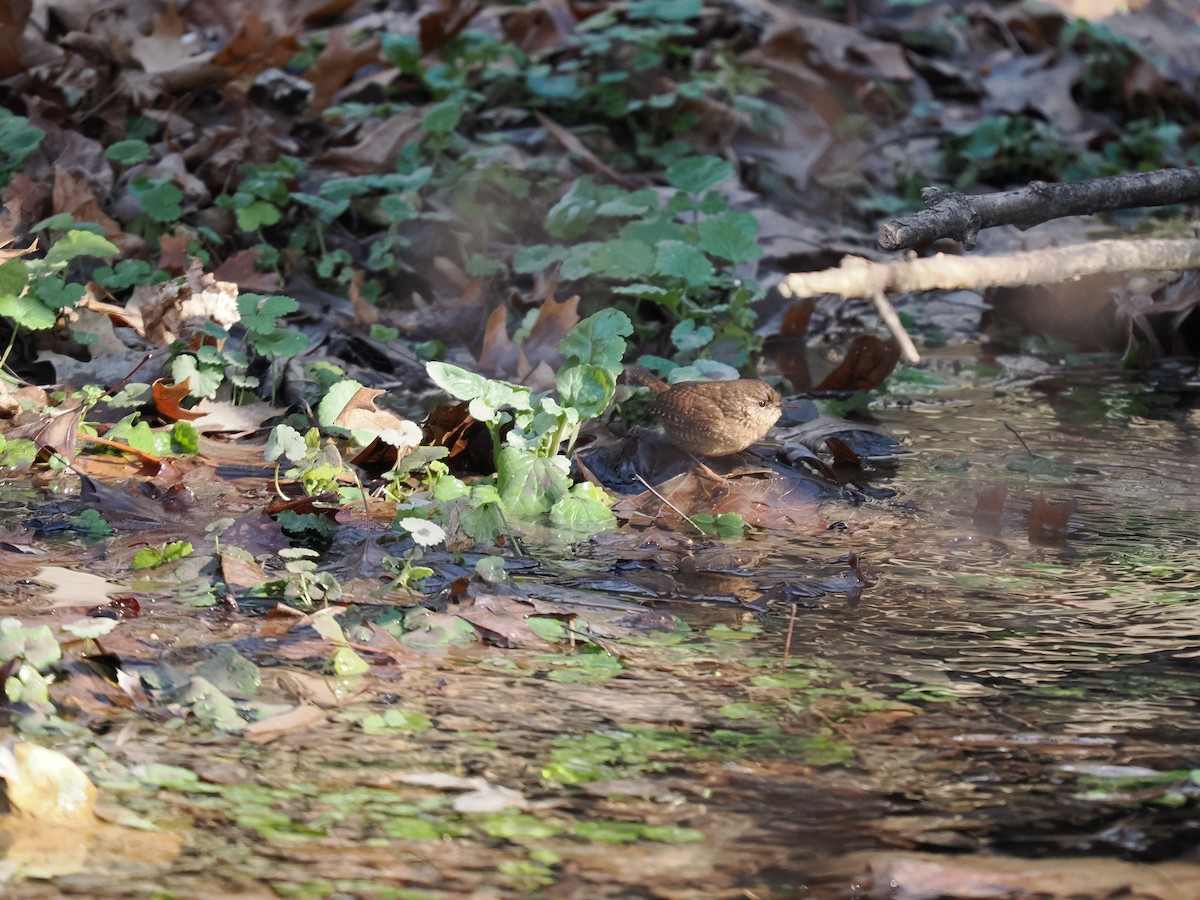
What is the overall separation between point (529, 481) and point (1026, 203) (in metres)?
1.03

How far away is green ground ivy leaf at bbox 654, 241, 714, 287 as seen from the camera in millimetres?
3492

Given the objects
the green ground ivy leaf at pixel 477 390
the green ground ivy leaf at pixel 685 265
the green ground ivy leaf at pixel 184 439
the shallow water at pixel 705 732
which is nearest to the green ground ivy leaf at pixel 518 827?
the shallow water at pixel 705 732

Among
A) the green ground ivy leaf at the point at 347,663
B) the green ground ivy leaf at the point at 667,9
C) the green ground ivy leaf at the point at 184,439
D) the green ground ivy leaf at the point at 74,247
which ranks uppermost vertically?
the green ground ivy leaf at the point at 667,9

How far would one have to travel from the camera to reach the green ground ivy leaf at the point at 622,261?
3611mm

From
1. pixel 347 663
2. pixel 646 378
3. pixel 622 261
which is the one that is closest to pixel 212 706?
pixel 347 663

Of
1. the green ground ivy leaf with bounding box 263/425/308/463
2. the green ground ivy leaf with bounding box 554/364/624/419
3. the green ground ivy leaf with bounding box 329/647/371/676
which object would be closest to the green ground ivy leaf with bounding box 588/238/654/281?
the green ground ivy leaf with bounding box 554/364/624/419

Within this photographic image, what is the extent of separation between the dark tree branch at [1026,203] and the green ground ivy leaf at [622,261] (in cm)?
136

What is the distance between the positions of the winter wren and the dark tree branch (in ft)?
2.00

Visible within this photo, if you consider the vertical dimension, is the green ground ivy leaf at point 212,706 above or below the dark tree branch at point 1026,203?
below

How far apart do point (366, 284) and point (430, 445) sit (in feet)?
5.03

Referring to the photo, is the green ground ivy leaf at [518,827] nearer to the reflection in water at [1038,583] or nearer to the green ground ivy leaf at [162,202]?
the reflection in water at [1038,583]

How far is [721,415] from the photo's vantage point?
2.68 meters

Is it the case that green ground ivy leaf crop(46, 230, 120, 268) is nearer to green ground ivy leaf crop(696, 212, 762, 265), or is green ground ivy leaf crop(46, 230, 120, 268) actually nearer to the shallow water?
the shallow water

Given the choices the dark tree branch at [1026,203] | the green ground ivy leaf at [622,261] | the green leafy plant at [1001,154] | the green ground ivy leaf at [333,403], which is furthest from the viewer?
the green leafy plant at [1001,154]
